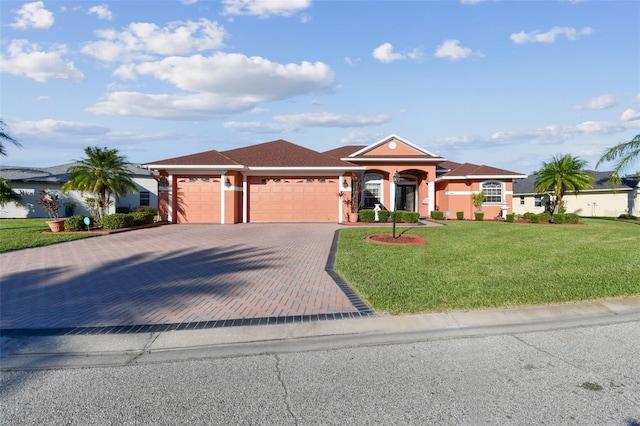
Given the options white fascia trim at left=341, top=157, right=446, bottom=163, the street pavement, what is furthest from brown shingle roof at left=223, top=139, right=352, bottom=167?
the street pavement

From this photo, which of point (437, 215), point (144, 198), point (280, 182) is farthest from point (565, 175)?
point (144, 198)

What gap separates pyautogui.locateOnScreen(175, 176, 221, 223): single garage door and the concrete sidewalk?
17.0 m

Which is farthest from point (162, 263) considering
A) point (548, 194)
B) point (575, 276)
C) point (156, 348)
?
point (548, 194)

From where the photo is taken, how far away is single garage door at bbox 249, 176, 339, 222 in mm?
22328

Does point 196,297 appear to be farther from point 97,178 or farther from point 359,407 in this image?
point 97,178

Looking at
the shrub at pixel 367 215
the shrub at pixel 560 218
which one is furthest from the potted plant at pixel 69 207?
the shrub at pixel 560 218

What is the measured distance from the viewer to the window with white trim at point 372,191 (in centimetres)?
2595

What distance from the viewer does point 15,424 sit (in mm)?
2846

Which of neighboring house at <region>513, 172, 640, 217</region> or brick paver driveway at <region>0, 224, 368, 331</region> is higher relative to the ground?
neighboring house at <region>513, 172, 640, 217</region>

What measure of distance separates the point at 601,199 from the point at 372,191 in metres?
23.3

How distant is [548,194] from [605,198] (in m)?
9.75

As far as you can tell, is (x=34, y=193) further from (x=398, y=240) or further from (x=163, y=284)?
(x=398, y=240)

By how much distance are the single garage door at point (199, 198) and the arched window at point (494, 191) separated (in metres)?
19.4

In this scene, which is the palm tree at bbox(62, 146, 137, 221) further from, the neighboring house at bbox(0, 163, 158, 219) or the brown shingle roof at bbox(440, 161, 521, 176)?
the brown shingle roof at bbox(440, 161, 521, 176)
